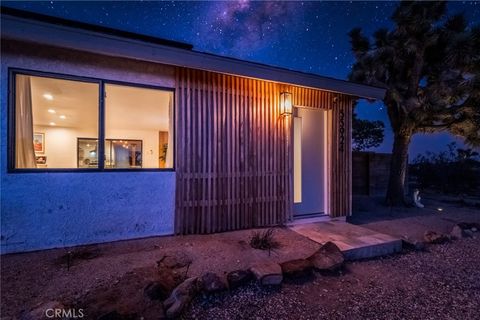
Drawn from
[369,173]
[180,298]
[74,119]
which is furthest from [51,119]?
[369,173]

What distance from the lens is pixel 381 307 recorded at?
2508 millimetres

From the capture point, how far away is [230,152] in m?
4.53

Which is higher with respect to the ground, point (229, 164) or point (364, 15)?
point (364, 15)

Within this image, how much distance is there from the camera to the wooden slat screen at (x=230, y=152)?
420cm

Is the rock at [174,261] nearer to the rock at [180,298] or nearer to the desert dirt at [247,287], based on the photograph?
the desert dirt at [247,287]

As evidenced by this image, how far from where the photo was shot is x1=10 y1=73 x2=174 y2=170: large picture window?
11.3 feet

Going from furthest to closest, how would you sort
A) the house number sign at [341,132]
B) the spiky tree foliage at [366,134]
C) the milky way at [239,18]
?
the spiky tree foliage at [366,134]
the milky way at [239,18]
the house number sign at [341,132]

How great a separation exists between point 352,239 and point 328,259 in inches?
44.6

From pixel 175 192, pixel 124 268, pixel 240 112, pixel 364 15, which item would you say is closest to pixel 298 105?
pixel 240 112

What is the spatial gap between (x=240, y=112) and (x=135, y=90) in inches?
75.1

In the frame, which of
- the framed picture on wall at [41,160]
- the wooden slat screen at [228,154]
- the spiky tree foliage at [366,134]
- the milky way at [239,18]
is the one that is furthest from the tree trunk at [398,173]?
the framed picture on wall at [41,160]

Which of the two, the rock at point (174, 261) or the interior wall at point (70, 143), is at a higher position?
the interior wall at point (70, 143)

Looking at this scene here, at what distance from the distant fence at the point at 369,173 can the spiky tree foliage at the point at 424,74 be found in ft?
5.31

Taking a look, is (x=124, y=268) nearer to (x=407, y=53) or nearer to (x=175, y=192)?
(x=175, y=192)
